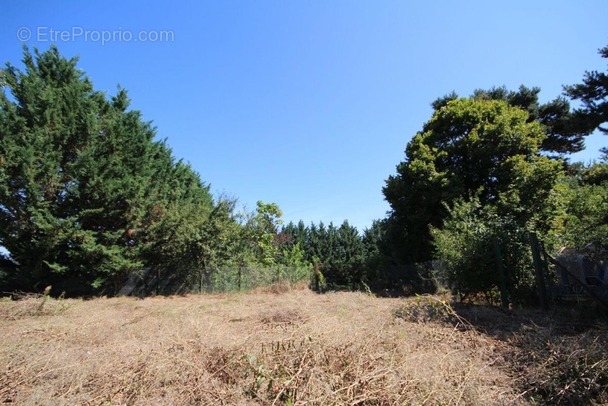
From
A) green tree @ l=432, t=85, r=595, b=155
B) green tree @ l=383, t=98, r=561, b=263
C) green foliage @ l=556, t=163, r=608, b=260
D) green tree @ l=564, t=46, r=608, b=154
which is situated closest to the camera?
green foliage @ l=556, t=163, r=608, b=260

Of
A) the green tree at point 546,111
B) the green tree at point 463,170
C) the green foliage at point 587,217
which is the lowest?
the green foliage at point 587,217

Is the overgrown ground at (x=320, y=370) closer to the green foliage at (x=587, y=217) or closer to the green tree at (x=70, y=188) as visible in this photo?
the green foliage at (x=587, y=217)

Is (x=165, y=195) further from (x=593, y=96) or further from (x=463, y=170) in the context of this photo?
(x=593, y=96)

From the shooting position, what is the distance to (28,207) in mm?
11953

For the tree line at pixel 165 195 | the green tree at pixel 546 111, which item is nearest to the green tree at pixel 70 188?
the tree line at pixel 165 195

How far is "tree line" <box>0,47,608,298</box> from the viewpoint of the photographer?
1217 cm

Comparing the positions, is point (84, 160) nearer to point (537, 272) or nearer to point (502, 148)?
point (537, 272)

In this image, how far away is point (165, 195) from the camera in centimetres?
1748

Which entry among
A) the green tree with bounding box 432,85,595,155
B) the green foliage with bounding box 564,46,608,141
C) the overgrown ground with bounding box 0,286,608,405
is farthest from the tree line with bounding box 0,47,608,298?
the overgrown ground with bounding box 0,286,608,405

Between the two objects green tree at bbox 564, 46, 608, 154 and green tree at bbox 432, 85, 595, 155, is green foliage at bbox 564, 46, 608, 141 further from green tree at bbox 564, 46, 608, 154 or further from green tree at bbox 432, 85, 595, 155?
green tree at bbox 432, 85, 595, 155

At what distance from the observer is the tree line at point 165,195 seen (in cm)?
1217

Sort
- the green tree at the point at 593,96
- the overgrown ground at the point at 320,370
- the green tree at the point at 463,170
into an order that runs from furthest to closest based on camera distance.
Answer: the green tree at the point at 463,170
the green tree at the point at 593,96
the overgrown ground at the point at 320,370

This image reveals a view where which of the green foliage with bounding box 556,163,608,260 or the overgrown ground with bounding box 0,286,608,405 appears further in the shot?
the green foliage with bounding box 556,163,608,260

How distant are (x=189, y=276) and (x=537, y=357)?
14.8 meters
